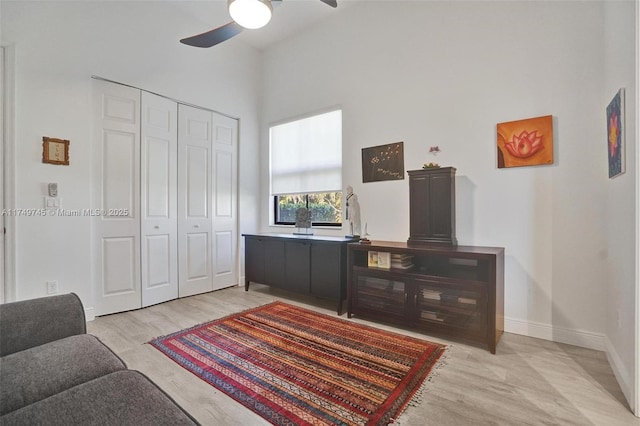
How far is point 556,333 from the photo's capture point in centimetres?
251

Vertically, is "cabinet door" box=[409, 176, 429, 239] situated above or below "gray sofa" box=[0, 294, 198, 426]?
above

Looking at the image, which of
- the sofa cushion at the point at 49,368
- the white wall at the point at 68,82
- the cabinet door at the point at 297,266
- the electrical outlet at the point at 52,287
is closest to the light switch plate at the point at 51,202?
the white wall at the point at 68,82

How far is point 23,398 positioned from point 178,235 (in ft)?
9.51

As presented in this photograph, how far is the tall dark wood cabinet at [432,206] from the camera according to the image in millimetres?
Answer: 2828

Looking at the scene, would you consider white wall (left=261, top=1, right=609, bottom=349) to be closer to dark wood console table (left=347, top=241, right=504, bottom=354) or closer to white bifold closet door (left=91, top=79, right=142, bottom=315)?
dark wood console table (left=347, top=241, right=504, bottom=354)

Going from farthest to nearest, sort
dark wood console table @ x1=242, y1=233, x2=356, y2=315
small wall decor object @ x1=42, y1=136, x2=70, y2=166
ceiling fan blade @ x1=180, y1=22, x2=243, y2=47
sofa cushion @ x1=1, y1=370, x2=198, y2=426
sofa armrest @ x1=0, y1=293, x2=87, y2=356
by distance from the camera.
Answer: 1. dark wood console table @ x1=242, y1=233, x2=356, y2=315
2. small wall decor object @ x1=42, y1=136, x2=70, y2=166
3. ceiling fan blade @ x1=180, y1=22, x2=243, y2=47
4. sofa armrest @ x1=0, y1=293, x2=87, y2=356
5. sofa cushion @ x1=1, y1=370, x2=198, y2=426

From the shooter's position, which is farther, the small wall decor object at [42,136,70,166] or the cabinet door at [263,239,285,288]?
the cabinet door at [263,239,285,288]

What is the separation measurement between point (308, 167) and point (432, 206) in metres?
1.99

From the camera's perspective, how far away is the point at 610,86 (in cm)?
220

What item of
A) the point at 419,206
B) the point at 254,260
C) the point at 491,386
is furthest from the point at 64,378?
the point at 254,260

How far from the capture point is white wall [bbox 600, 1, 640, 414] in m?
1.68

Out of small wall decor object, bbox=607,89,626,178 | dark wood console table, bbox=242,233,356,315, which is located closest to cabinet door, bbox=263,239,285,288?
dark wood console table, bbox=242,233,356,315

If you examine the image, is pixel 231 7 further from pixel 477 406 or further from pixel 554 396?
pixel 554 396

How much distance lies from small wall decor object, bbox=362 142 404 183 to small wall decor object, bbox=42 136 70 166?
10.5 feet
